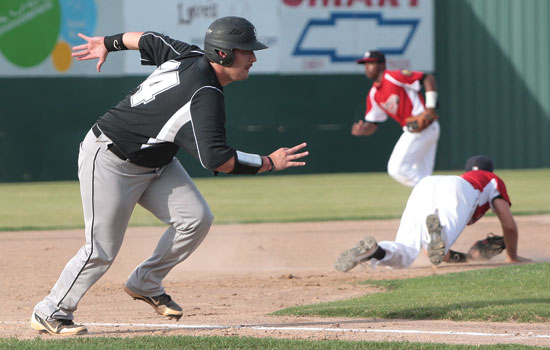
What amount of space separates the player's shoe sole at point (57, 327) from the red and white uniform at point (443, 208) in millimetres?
3064

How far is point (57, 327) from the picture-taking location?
193 inches

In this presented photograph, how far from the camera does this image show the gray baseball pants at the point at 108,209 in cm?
492

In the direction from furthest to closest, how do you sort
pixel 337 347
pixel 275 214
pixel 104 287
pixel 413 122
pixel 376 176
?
pixel 376 176
pixel 275 214
pixel 413 122
pixel 104 287
pixel 337 347

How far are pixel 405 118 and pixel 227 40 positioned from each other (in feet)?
21.3

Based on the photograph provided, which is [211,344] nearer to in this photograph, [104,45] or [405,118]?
[104,45]

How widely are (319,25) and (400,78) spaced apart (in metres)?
11.1

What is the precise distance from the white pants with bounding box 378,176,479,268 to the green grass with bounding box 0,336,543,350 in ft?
9.33

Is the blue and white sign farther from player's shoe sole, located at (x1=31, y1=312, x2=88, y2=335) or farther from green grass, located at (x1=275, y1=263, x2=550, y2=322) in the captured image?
player's shoe sole, located at (x1=31, y1=312, x2=88, y2=335)

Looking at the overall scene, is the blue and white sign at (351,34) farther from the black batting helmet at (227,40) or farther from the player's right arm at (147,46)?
the black batting helmet at (227,40)

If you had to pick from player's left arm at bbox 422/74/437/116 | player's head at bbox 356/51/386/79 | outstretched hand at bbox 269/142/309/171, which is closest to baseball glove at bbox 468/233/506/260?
player's left arm at bbox 422/74/437/116

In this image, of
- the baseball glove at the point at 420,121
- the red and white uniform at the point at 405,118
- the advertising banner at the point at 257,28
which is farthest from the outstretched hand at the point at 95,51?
the advertising banner at the point at 257,28

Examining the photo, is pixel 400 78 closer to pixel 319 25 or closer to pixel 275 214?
pixel 275 214

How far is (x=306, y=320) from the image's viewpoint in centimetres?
556

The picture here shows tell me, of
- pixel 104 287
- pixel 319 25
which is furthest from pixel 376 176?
pixel 104 287
